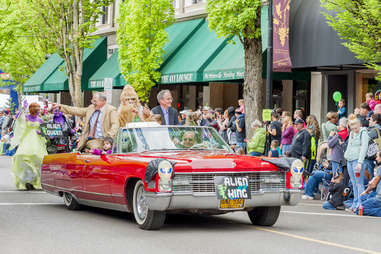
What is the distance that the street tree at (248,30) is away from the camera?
18.7 m

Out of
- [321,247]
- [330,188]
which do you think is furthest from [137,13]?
[321,247]

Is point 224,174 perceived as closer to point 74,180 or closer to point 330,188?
point 74,180

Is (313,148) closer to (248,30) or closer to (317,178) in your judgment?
(317,178)

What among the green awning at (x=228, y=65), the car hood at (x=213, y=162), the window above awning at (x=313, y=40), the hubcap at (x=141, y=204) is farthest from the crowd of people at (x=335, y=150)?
the green awning at (x=228, y=65)

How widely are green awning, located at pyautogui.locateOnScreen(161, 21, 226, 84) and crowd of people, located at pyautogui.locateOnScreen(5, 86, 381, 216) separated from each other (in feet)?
14.4

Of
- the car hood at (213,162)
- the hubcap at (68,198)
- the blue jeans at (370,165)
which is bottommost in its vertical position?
the hubcap at (68,198)

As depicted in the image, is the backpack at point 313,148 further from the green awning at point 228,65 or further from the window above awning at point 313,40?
the green awning at point 228,65

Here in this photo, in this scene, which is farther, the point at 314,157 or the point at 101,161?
the point at 314,157

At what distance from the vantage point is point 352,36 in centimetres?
1579

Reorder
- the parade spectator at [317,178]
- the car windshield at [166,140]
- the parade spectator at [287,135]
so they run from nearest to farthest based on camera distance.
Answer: the car windshield at [166,140] → the parade spectator at [317,178] → the parade spectator at [287,135]

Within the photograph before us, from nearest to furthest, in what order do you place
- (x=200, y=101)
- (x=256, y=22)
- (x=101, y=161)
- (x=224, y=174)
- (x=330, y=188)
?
1. (x=224, y=174)
2. (x=101, y=161)
3. (x=330, y=188)
4. (x=256, y=22)
5. (x=200, y=101)

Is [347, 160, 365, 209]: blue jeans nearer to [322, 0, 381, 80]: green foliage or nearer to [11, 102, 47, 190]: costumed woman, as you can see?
[322, 0, 381, 80]: green foliage

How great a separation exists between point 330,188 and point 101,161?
16.8 feet

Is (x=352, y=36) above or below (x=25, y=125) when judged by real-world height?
above
